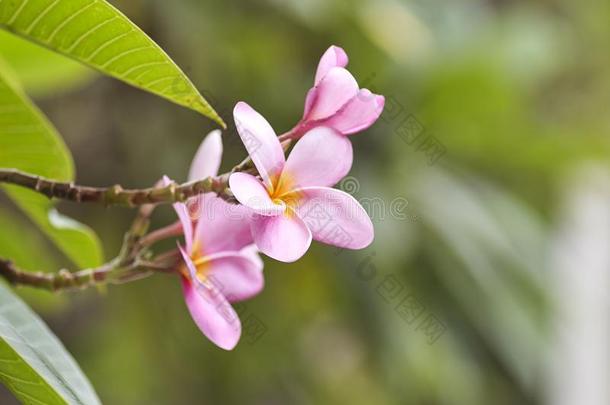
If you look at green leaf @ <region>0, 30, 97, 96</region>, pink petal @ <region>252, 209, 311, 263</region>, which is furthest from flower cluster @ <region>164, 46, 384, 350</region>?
green leaf @ <region>0, 30, 97, 96</region>

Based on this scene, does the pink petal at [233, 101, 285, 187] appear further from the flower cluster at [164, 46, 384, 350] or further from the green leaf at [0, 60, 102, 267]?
the green leaf at [0, 60, 102, 267]

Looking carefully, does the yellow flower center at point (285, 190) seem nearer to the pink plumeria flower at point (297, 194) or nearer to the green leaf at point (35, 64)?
the pink plumeria flower at point (297, 194)

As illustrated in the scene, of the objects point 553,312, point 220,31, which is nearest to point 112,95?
point 220,31

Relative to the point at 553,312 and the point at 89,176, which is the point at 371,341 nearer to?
the point at 553,312

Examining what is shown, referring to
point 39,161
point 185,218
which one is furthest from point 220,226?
point 39,161

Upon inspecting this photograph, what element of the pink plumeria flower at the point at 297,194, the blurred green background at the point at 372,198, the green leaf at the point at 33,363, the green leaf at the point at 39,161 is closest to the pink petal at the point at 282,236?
the pink plumeria flower at the point at 297,194
